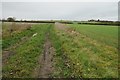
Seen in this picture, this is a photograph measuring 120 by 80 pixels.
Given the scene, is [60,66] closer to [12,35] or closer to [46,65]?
[46,65]

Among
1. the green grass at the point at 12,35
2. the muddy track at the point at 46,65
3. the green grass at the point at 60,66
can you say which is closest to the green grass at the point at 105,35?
the green grass at the point at 60,66

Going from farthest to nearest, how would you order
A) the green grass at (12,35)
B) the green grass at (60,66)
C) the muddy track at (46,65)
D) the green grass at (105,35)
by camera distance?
the green grass at (12,35), the green grass at (105,35), the muddy track at (46,65), the green grass at (60,66)

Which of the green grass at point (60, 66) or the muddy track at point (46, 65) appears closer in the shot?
the green grass at point (60, 66)

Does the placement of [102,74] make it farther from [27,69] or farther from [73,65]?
[27,69]

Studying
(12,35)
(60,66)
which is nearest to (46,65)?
(60,66)

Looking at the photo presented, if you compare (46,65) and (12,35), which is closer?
(46,65)

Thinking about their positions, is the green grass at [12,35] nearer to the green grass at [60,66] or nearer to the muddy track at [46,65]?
the muddy track at [46,65]

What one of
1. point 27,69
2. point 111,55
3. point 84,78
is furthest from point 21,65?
point 111,55

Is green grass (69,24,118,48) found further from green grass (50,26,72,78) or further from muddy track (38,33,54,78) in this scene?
muddy track (38,33,54,78)

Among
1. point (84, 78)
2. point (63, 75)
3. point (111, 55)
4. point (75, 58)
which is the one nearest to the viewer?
point (84, 78)

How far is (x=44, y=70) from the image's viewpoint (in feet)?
44.3

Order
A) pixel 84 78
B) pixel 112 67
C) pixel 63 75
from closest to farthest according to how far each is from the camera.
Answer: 1. pixel 84 78
2. pixel 63 75
3. pixel 112 67

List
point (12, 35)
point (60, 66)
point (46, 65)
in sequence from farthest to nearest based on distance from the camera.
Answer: point (12, 35) < point (46, 65) < point (60, 66)

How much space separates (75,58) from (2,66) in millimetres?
4755
